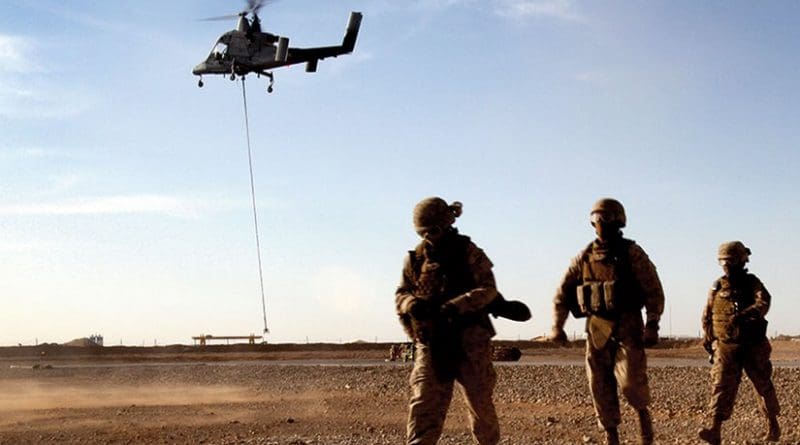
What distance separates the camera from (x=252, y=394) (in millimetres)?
21672

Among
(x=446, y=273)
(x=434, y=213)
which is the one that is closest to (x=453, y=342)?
(x=446, y=273)

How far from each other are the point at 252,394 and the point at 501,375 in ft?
19.4

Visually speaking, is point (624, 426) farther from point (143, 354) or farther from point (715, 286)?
point (143, 354)

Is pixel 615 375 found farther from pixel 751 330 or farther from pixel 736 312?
pixel 751 330

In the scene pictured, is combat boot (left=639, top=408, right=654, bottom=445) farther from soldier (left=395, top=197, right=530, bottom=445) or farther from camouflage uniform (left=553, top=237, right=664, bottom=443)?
soldier (left=395, top=197, right=530, bottom=445)

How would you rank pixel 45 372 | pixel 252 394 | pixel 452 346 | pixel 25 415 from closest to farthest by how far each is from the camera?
pixel 452 346, pixel 25 415, pixel 252 394, pixel 45 372

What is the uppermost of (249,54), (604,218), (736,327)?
(249,54)

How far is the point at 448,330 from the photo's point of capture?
8.08 m

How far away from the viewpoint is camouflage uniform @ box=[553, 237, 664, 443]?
8938 mm

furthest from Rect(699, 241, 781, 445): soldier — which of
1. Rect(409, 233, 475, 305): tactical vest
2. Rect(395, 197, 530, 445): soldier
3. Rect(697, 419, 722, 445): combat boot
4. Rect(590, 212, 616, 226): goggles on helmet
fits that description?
Rect(409, 233, 475, 305): tactical vest

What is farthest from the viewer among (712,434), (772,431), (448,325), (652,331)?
(772,431)

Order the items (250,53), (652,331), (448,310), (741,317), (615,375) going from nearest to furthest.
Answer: (448,310) → (652,331) → (615,375) → (741,317) → (250,53)

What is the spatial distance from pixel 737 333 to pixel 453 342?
13.4 feet

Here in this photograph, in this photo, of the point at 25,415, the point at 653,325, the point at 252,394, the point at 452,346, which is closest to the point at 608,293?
the point at 653,325
